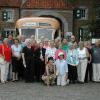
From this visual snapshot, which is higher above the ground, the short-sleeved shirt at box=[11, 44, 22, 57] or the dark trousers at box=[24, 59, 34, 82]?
the short-sleeved shirt at box=[11, 44, 22, 57]

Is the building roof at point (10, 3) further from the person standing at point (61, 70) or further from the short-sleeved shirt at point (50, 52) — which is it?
the person standing at point (61, 70)

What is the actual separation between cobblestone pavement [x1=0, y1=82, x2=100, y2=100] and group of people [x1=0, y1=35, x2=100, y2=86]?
58 centimetres

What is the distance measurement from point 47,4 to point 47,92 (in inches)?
1162

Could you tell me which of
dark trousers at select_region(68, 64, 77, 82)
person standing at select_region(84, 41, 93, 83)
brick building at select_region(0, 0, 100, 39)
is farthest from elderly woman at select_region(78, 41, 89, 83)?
brick building at select_region(0, 0, 100, 39)

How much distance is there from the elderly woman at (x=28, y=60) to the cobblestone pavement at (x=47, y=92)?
1.63 feet

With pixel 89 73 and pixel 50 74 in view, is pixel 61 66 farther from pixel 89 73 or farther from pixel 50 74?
pixel 89 73

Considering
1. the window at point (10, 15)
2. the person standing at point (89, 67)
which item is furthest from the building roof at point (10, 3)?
the person standing at point (89, 67)

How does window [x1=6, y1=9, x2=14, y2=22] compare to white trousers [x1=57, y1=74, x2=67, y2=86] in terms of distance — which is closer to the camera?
white trousers [x1=57, y1=74, x2=67, y2=86]

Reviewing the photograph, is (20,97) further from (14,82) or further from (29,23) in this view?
(29,23)

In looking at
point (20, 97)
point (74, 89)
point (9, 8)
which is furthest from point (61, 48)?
point (9, 8)

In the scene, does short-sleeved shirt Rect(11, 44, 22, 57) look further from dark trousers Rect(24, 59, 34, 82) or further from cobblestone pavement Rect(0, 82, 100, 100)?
cobblestone pavement Rect(0, 82, 100, 100)

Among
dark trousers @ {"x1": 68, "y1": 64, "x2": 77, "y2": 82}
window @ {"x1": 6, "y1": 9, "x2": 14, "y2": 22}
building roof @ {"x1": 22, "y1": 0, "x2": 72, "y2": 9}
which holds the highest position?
building roof @ {"x1": 22, "y1": 0, "x2": 72, "y2": 9}

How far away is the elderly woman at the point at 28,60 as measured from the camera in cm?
2058

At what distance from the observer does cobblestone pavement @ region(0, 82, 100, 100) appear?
651 inches
